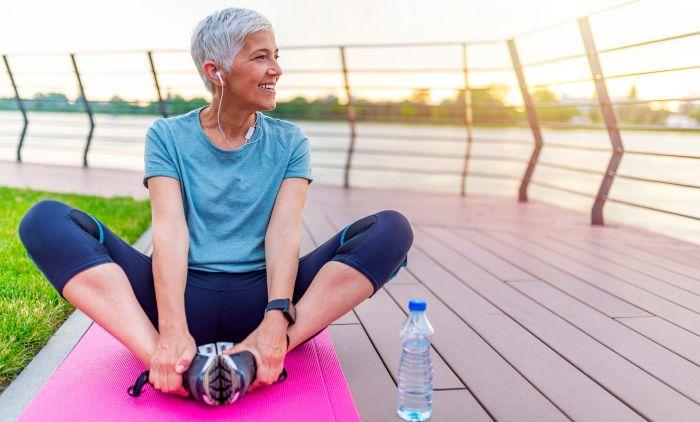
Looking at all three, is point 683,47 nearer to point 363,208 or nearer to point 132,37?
point 363,208

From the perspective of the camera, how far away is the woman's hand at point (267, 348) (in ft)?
4.60

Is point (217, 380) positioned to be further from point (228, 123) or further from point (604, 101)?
point (604, 101)

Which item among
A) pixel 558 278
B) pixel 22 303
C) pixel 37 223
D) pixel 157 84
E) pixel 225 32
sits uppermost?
pixel 157 84

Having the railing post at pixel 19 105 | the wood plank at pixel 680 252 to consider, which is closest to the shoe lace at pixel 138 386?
the wood plank at pixel 680 252

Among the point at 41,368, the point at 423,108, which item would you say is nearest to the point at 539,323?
the point at 41,368

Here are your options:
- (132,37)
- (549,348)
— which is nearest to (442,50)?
(549,348)

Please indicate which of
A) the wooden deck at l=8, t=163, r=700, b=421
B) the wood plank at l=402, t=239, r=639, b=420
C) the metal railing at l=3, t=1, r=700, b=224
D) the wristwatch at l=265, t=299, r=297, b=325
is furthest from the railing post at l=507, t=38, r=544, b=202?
the wristwatch at l=265, t=299, r=297, b=325

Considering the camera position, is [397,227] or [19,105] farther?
[19,105]

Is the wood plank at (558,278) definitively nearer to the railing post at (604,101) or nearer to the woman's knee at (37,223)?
the railing post at (604,101)

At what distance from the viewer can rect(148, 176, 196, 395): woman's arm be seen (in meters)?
1.35

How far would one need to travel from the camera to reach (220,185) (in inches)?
65.9

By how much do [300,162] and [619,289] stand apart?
144 centimetres

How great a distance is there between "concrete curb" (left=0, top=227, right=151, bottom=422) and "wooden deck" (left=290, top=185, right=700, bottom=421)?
0.75 metres

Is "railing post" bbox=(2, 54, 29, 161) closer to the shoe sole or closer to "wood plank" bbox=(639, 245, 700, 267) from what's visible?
"wood plank" bbox=(639, 245, 700, 267)
